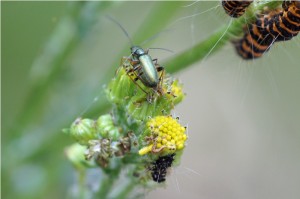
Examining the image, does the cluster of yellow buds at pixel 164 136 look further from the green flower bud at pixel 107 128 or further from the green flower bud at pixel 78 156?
the green flower bud at pixel 78 156

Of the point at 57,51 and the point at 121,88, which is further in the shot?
the point at 57,51

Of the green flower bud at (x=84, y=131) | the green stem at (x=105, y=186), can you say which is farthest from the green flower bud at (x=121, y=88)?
the green stem at (x=105, y=186)

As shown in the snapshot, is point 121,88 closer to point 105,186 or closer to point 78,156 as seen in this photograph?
point 78,156

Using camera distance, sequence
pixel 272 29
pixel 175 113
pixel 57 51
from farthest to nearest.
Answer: pixel 175 113
pixel 57 51
pixel 272 29

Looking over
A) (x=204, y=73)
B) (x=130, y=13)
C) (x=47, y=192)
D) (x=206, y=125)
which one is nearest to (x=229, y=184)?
(x=206, y=125)

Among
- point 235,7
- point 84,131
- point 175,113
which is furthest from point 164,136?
point 175,113

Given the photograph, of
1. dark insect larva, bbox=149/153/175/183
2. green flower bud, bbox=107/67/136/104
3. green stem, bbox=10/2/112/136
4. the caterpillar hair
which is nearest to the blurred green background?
green stem, bbox=10/2/112/136
